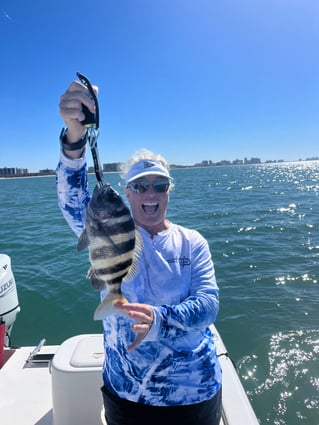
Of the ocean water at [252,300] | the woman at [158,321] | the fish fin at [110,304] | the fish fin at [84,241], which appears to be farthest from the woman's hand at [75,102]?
the ocean water at [252,300]

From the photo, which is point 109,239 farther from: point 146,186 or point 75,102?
point 75,102

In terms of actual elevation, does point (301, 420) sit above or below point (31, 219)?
below

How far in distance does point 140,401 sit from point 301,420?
3.79m

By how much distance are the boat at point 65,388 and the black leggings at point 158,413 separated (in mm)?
427

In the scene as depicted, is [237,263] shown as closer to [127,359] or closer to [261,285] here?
[261,285]

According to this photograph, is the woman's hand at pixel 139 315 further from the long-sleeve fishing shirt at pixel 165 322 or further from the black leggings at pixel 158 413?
the black leggings at pixel 158 413

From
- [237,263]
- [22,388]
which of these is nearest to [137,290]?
[22,388]

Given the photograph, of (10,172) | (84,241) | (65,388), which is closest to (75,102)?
(84,241)

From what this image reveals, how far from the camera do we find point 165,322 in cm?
215

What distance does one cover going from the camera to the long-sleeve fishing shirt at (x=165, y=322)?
92.3 inches

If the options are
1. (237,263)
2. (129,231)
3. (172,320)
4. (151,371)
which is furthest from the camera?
(237,263)

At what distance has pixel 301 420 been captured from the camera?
488cm

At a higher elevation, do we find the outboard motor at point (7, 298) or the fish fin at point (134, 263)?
the fish fin at point (134, 263)

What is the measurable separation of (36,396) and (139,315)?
2643 millimetres
